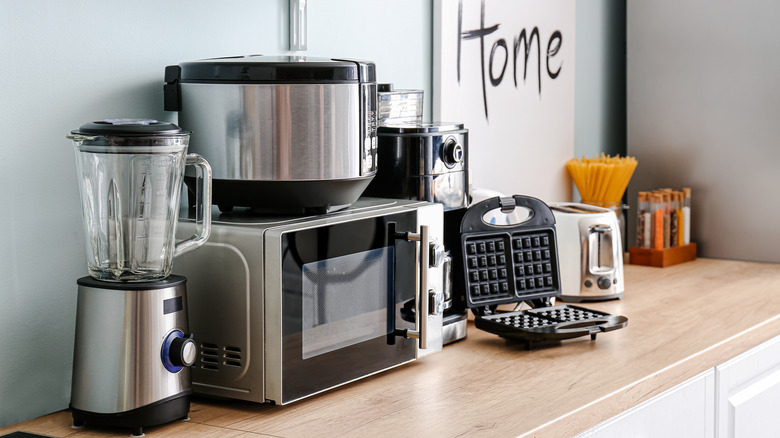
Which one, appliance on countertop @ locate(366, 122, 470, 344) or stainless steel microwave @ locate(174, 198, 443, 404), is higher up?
Answer: appliance on countertop @ locate(366, 122, 470, 344)

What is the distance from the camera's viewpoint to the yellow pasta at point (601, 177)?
8.25ft

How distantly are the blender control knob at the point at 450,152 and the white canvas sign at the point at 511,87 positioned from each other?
0.42 m

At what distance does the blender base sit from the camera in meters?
1.18

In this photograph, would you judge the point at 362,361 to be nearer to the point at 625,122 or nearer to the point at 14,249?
the point at 14,249

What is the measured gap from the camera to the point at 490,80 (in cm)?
225

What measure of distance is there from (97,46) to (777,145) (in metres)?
1.86

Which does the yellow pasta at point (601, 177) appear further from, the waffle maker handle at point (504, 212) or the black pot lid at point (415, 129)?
the black pot lid at point (415, 129)

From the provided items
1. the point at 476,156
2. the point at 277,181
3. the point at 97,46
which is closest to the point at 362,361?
the point at 277,181

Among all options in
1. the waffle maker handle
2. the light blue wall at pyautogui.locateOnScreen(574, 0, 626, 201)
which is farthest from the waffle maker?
the light blue wall at pyautogui.locateOnScreen(574, 0, 626, 201)

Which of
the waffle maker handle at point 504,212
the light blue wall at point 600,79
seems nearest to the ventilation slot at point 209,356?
the waffle maker handle at point 504,212

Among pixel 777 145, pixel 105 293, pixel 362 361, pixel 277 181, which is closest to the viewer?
pixel 105 293

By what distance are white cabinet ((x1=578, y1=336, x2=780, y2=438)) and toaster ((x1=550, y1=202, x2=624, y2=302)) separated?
1.19ft

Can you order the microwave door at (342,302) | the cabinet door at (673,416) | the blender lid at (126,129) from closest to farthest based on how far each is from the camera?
the blender lid at (126,129)
the microwave door at (342,302)
the cabinet door at (673,416)

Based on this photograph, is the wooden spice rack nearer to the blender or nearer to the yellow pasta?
the yellow pasta
